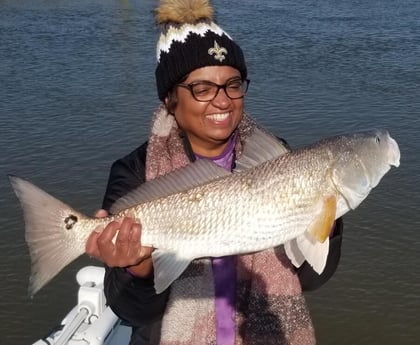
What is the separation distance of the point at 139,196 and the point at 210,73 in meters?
0.89

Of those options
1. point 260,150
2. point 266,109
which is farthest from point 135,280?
point 266,109

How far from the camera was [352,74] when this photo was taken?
54.2 ft

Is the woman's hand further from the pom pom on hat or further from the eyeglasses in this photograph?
the pom pom on hat

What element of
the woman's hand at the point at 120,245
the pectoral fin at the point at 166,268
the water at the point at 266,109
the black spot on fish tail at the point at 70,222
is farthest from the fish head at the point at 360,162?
the water at the point at 266,109

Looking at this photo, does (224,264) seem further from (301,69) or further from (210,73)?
(301,69)

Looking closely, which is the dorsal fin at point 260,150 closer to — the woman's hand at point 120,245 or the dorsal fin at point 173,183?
the dorsal fin at point 173,183

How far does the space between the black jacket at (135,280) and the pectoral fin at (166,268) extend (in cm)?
18

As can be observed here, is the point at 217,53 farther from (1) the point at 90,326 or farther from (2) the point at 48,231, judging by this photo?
(1) the point at 90,326

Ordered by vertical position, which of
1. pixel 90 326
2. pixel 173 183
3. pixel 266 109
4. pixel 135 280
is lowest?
pixel 90 326

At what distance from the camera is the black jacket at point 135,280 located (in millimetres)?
3236

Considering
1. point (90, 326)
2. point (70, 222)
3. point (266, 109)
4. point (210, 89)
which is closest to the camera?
Answer: point (70, 222)

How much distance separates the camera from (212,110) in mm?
3389

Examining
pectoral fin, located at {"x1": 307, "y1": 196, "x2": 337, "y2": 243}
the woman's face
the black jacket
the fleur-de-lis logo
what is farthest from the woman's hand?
the fleur-de-lis logo

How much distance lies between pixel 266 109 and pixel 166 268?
10913 mm
